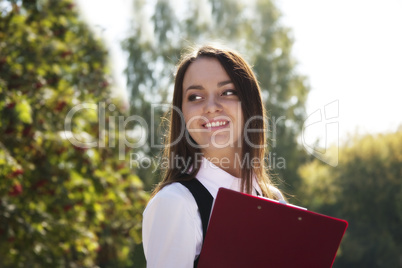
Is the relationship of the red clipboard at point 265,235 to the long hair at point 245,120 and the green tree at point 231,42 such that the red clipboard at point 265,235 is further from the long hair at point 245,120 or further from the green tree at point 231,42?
the green tree at point 231,42

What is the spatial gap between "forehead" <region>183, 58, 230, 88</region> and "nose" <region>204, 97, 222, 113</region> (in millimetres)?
65

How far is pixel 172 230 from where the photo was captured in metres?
1.19

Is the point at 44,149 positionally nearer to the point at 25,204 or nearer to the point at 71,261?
the point at 25,204

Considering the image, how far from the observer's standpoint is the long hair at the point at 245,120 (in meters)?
1.51

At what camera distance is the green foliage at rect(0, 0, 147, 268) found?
398cm

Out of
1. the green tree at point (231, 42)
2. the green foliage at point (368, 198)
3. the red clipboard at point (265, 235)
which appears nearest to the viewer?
the red clipboard at point (265, 235)

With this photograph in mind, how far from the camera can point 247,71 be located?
5.14 feet

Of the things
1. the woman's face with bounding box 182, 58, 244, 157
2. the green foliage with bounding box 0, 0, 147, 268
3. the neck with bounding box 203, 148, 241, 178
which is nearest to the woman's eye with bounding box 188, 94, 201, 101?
the woman's face with bounding box 182, 58, 244, 157

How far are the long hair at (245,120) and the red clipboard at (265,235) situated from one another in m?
0.30

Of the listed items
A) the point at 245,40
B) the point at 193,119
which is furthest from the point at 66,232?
the point at 245,40

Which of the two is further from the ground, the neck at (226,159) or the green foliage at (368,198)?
the neck at (226,159)

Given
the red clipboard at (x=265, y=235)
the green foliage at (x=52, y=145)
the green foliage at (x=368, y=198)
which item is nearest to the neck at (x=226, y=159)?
the red clipboard at (x=265, y=235)

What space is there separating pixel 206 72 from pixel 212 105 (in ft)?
0.41

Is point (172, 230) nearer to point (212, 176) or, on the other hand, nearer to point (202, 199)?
point (202, 199)
